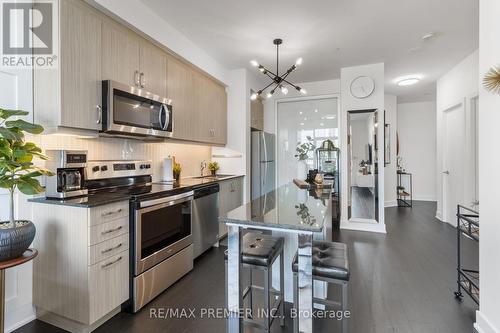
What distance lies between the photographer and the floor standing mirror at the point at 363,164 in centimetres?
437

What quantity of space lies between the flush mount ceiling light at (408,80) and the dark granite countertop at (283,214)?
4.31 meters

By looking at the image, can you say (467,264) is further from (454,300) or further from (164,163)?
(164,163)

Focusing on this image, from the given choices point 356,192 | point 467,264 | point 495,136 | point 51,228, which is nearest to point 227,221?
point 51,228

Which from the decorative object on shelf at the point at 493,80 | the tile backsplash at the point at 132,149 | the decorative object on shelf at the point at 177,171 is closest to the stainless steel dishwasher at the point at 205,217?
the decorative object on shelf at the point at 177,171

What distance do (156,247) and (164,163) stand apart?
1243 millimetres

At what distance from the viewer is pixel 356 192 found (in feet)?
14.8

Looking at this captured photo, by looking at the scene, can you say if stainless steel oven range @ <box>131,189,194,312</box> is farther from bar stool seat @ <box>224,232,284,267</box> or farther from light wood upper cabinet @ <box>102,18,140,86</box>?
light wood upper cabinet @ <box>102,18,140,86</box>

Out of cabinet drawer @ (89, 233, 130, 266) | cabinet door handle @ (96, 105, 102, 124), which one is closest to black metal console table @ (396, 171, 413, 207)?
cabinet drawer @ (89, 233, 130, 266)

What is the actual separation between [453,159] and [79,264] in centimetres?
594

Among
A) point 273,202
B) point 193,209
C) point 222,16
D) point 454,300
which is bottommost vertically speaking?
point 454,300

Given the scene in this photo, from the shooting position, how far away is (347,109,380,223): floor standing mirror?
437 cm

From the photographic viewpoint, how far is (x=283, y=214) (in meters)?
1.64

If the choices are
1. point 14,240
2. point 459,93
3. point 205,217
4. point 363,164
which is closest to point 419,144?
point 459,93

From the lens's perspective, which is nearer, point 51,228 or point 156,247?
point 51,228
